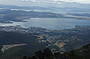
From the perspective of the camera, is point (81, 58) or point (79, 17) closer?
point (81, 58)

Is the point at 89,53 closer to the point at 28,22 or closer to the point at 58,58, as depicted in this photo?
the point at 58,58

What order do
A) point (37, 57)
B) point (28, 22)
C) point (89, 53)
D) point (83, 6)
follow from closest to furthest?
point (37, 57) < point (89, 53) < point (28, 22) < point (83, 6)

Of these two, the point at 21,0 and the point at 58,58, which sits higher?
the point at 58,58

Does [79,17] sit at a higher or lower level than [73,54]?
lower

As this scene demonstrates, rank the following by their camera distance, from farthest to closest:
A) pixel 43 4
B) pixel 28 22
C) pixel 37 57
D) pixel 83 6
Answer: pixel 43 4 < pixel 83 6 < pixel 28 22 < pixel 37 57

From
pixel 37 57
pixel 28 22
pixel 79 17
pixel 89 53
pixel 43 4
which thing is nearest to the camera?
pixel 37 57

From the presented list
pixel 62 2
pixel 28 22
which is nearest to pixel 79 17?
pixel 28 22

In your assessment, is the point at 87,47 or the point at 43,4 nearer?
the point at 87,47

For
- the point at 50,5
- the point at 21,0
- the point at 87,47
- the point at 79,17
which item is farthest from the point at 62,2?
the point at 87,47

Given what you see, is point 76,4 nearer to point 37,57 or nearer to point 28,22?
point 28,22
